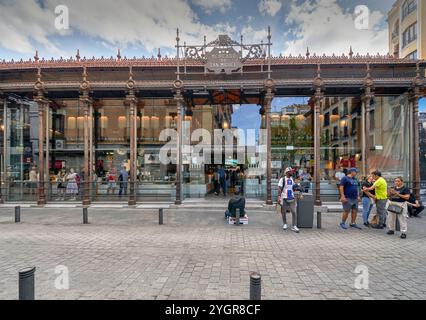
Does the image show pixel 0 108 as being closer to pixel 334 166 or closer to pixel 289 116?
pixel 289 116

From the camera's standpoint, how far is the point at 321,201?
40.2 feet

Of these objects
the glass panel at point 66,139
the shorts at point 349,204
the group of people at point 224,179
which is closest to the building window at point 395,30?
the group of people at point 224,179

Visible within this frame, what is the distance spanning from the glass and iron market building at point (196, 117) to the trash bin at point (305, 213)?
377cm

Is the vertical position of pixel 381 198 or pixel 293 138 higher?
pixel 293 138

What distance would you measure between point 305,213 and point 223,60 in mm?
8307

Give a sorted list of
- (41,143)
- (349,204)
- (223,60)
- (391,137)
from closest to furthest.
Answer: (349,204)
(223,60)
(41,143)
(391,137)

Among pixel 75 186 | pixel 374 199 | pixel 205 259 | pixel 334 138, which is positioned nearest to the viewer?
pixel 205 259

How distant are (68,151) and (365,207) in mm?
16571

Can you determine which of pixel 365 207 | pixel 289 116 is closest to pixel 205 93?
pixel 289 116

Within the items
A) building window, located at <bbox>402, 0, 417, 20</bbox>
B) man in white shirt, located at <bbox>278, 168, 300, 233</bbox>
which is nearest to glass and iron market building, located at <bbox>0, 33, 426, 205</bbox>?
man in white shirt, located at <bbox>278, 168, 300, 233</bbox>

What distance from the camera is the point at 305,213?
317 inches

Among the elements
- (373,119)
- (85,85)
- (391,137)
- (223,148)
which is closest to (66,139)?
(85,85)

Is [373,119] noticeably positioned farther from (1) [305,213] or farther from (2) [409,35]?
(2) [409,35]

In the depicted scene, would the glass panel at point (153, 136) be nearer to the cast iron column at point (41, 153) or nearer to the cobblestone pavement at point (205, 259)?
the cast iron column at point (41, 153)
